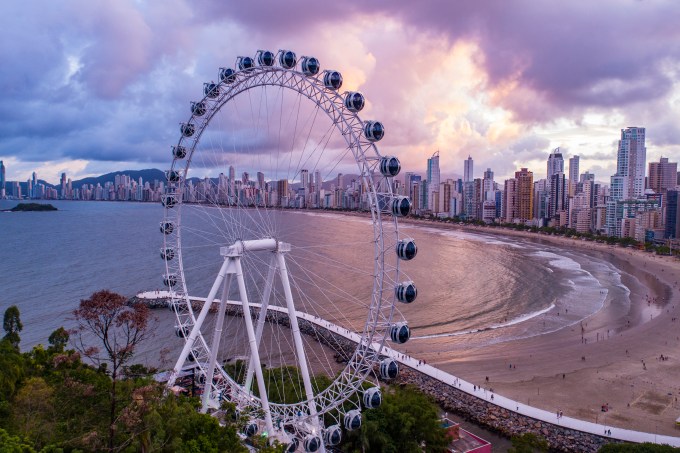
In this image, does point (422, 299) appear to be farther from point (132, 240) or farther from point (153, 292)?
point (132, 240)

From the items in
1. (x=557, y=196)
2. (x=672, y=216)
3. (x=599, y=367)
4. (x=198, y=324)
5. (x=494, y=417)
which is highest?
(x=557, y=196)

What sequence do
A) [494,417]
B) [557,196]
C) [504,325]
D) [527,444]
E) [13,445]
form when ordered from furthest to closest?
→ [557,196]
[504,325]
[494,417]
[527,444]
[13,445]

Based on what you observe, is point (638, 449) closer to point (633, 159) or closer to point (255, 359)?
point (255, 359)

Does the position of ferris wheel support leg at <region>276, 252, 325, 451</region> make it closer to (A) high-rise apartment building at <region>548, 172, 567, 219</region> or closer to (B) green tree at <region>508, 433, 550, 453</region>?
(B) green tree at <region>508, 433, 550, 453</region>

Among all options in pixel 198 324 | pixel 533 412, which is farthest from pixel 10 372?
pixel 533 412

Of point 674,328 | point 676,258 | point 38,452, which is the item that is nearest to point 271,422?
point 38,452
